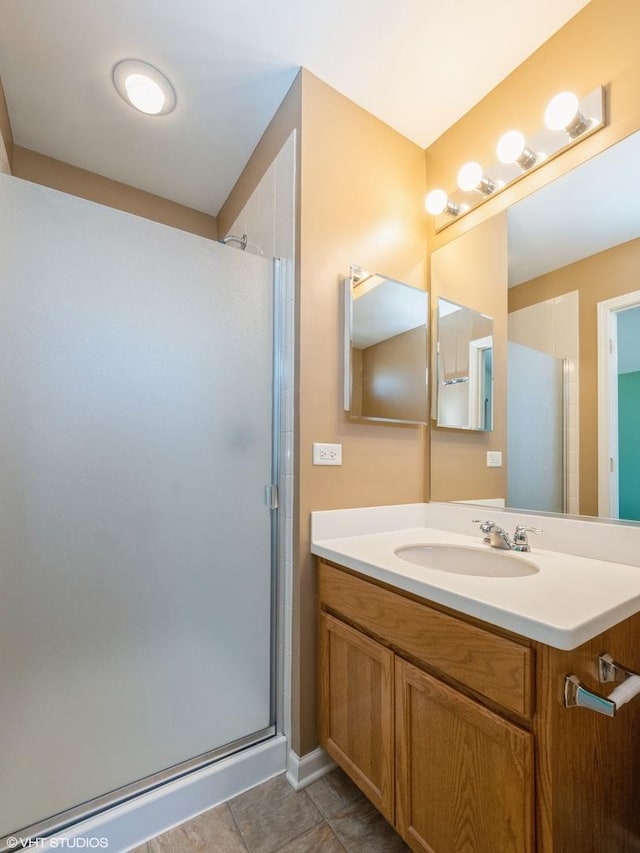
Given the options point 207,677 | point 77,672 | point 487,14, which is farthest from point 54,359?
point 487,14

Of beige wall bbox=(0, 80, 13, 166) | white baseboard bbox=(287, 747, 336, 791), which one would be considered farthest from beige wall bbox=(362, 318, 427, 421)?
beige wall bbox=(0, 80, 13, 166)

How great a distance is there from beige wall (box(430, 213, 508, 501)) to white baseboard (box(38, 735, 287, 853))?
46.5 inches

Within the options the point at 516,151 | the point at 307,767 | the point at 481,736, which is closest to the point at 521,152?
the point at 516,151

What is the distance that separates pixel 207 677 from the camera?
1.31 metres

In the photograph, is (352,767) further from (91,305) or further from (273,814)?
(91,305)

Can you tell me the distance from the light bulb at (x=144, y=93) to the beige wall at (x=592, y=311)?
1767 millimetres

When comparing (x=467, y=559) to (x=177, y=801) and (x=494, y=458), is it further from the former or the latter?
(x=177, y=801)

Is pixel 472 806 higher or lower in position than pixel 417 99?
lower

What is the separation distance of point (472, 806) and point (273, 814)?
2.42 ft

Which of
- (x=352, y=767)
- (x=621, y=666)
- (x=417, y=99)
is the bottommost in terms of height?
(x=352, y=767)

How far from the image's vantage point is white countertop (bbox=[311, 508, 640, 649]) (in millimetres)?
710

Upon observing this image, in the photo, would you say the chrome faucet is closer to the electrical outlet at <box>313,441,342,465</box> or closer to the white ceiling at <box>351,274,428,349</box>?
the electrical outlet at <box>313,441,342,465</box>

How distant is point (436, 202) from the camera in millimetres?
1647

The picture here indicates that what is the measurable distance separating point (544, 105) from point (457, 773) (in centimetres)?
205
